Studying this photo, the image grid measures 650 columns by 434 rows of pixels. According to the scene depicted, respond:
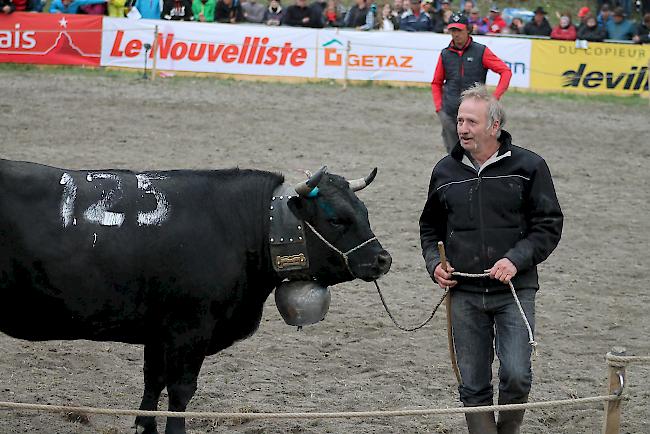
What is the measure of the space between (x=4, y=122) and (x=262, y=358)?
901 cm

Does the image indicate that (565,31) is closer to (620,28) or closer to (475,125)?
(620,28)

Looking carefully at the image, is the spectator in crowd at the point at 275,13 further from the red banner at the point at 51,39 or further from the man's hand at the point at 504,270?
the man's hand at the point at 504,270

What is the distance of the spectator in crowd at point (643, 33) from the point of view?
23.1 m

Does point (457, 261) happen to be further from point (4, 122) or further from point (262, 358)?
point (4, 122)

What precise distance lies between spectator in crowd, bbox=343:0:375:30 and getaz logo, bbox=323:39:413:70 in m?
2.14

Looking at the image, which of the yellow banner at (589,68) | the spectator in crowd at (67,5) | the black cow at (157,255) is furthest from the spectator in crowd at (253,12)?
the black cow at (157,255)

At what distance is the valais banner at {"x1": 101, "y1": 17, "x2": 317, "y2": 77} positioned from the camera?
20.5 metres

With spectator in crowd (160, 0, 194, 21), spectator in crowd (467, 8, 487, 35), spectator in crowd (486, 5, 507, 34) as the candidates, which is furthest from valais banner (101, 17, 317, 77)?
spectator in crowd (486, 5, 507, 34)

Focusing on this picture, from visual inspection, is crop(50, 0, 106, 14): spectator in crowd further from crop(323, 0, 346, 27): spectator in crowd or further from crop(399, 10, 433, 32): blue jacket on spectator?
crop(399, 10, 433, 32): blue jacket on spectator

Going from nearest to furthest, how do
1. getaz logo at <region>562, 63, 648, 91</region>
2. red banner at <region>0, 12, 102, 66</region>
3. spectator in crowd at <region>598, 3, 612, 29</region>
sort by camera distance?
red banner at <region>0, 12, 102, 66</region> → getaz logo at <region>562, 63, 648, 91</region> → spectator in crowd at <region>598, 3, 612, 29</region>

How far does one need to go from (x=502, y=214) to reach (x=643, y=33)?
20.1m

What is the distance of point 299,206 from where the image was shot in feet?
18.2

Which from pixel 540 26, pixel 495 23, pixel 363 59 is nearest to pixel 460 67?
pixel 363 59

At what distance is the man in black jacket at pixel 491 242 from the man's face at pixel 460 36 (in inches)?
278
